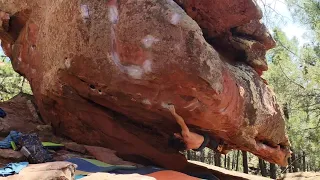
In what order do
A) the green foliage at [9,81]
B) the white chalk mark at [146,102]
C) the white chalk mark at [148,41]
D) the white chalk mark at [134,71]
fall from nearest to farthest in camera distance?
the white chalk mark at [148,41]
the white chalk mark at [134,71]
the white chalk mark at [146,102]
the green foliage at [9,81]

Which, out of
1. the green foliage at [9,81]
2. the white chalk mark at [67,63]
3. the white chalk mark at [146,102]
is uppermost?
the green foliage at [9,81]

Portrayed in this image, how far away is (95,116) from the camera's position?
5.72 metres

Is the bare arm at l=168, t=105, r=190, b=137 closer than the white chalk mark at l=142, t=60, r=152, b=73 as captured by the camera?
No

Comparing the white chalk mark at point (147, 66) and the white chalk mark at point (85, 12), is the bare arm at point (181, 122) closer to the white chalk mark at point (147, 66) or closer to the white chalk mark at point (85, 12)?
the white chalk mark at point (147, 66)

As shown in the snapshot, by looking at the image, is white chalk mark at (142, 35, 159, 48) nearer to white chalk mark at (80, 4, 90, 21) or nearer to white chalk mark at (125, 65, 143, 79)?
white chalk mark at (125, 65, 143, 79)

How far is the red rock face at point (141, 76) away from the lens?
4770 mm

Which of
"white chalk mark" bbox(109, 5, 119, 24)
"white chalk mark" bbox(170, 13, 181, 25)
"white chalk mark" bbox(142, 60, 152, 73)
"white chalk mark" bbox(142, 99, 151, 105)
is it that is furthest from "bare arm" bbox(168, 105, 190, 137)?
"white chalk mark" bbox(109, 5, 119, 24)

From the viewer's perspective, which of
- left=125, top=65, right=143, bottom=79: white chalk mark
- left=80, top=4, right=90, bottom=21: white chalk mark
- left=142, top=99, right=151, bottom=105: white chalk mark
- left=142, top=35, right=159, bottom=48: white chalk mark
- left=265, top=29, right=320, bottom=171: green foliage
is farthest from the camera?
left=265, top=29, right=320, bottom=171: green foliage

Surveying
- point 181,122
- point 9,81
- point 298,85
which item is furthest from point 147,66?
point 9,81

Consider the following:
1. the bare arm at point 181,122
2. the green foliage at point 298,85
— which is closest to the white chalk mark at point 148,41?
the bare arm at point 181,122

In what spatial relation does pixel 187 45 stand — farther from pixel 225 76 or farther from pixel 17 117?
pixel 17 117

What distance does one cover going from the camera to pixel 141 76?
4812 mm

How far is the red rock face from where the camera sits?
15.6ft

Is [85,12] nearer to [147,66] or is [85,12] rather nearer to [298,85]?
[147,66]
